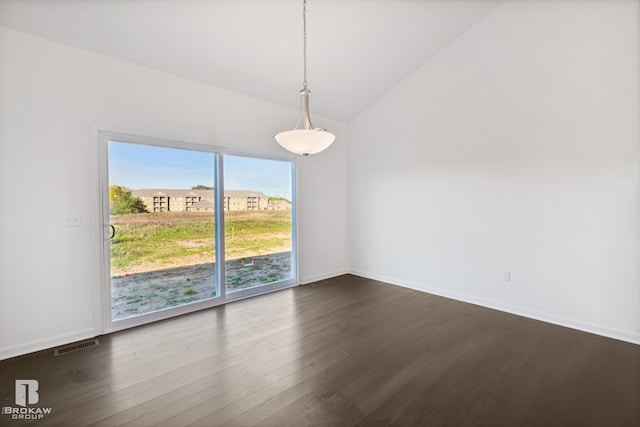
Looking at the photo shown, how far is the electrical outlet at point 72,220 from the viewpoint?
261 cm

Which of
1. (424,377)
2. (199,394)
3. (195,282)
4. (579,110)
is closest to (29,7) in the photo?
(195,282)

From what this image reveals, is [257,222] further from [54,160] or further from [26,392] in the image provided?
[26,392]

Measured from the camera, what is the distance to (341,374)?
2141 millimetres

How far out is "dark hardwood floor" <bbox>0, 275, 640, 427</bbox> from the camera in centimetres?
173

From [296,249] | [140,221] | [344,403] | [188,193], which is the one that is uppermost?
[188,193]

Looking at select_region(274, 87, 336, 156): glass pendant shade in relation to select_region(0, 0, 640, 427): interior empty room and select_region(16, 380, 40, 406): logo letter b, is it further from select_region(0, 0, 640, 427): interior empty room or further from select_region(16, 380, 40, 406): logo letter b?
select_region(16, 380, 40, 406): logo letter b

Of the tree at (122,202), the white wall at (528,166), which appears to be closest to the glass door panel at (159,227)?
the tree at (122,202)

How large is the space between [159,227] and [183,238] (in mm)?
299

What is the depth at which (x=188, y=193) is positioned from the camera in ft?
11.2

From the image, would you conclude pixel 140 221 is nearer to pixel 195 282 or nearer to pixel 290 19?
pixel 195 282

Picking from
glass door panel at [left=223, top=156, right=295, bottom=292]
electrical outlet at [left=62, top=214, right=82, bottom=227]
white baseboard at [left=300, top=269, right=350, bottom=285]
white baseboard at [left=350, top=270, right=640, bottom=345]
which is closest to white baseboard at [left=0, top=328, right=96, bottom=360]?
electrical outlet at [left=62, top=214, right=82, bottom=227]

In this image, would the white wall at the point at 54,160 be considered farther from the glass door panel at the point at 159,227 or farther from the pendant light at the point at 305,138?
the pendant light at the point at 305,138

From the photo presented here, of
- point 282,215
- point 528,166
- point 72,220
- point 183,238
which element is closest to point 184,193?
point 183,238

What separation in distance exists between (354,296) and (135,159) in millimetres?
3198
